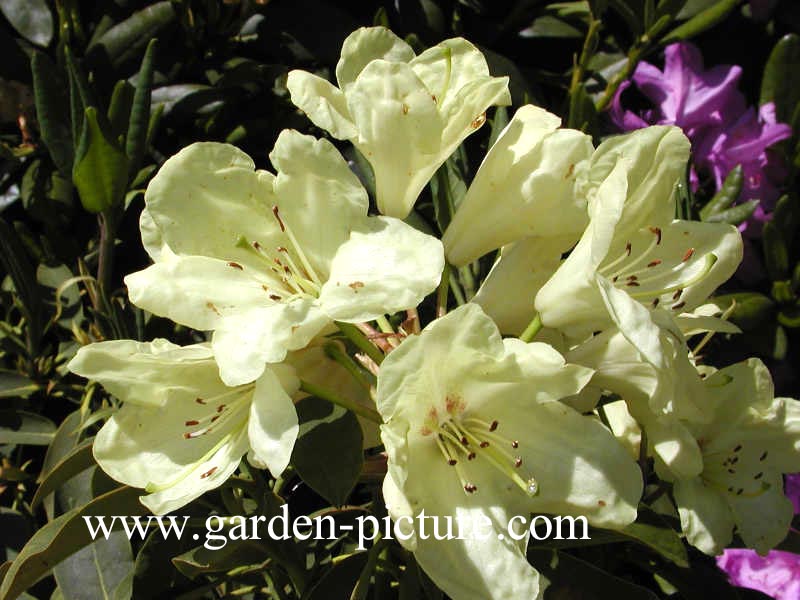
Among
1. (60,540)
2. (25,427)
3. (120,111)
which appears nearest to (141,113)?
(120,111)

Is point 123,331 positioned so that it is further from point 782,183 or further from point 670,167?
point 782,183

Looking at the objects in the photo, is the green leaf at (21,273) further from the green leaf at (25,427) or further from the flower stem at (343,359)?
the flower stem at (343,359)

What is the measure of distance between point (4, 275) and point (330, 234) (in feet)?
3.12

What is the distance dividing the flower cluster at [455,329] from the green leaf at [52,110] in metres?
0.47

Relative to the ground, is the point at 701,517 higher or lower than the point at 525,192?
lower

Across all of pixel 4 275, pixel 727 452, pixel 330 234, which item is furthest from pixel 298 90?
pixel 4 275

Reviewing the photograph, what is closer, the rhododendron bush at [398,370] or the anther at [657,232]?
the rhododendron bush at [398,370]

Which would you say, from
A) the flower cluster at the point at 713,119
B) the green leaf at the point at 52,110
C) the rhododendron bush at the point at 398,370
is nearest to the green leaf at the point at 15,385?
the rhododendron bush at the point at 398,370

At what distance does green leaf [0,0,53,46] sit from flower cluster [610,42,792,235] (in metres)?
1.01

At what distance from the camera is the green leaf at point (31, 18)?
1.48 metres

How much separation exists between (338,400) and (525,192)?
11.9 inches

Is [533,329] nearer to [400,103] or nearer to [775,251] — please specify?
[400,103]

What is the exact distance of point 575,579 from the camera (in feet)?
3.53

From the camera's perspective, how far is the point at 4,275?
64.3 inches
